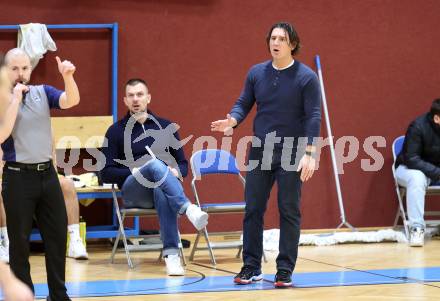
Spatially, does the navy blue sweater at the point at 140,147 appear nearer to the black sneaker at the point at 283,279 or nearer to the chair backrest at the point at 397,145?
the black sneaker at the point at 283,279

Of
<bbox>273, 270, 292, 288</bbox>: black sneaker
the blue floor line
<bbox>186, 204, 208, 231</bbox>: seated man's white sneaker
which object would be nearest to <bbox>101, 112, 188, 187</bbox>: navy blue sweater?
<bbox>186, 204, 208, 231</bbox>: seated man's white sneaker

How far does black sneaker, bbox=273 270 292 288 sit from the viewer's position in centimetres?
514

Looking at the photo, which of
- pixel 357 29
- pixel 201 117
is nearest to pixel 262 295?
pixel 201 117

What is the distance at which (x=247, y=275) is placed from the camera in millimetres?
5273

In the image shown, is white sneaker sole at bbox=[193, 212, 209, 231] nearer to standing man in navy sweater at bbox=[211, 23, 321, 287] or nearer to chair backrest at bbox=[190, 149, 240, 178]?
standing man in navy sweater at bbox=[211, 23, 321, 287]

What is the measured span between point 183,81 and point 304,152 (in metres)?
2.94

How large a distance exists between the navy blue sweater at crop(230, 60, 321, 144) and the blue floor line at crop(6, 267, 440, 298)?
95cm

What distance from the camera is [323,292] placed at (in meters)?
4.89

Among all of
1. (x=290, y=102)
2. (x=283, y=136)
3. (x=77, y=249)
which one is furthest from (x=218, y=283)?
(x=77, y=249)

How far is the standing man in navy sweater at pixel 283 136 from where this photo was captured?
205 inches

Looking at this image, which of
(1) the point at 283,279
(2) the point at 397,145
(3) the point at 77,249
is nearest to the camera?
(1) the point at 283,279

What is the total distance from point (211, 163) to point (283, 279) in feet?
6.12

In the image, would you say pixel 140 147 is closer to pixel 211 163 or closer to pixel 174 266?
pixel 211 163

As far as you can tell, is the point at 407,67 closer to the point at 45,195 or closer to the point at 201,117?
the point at 201,117
